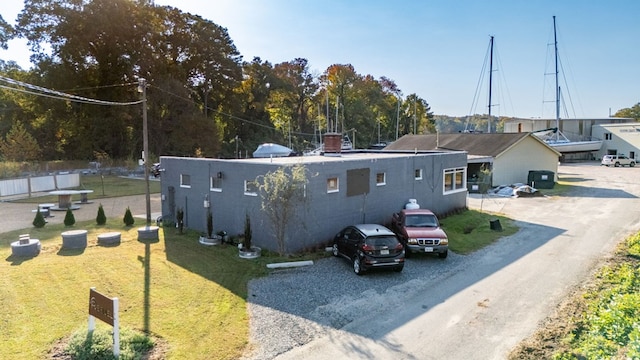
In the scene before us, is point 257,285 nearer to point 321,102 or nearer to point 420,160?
point 420,160

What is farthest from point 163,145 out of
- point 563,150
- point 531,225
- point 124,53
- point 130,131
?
point 563,150

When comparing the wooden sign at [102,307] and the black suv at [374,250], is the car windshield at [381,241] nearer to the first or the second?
the black suv at [374,250]

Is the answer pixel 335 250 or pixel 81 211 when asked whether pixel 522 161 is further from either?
pixel 81 211

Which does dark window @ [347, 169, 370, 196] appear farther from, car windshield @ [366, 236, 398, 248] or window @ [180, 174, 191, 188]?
window @ [180, 174, 191, 188]

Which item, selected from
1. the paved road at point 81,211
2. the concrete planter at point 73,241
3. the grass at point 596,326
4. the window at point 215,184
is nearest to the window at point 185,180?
the window at point 215,184

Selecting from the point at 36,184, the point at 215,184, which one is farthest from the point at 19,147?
the point at 215,184

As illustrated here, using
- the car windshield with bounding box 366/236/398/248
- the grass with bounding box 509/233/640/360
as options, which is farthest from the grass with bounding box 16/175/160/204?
the grass with bounding box 509/233/640/360
